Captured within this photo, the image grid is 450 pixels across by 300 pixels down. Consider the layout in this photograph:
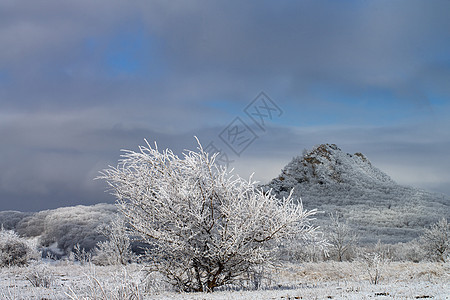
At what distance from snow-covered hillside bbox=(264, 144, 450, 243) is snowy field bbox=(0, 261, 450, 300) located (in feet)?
83.5

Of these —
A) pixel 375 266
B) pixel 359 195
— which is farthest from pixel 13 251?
pixel 359 195

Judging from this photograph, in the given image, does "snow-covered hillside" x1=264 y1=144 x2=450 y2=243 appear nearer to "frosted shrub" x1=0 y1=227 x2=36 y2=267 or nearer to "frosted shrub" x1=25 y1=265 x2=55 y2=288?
"frosted shrub" x1=0 y1=227 x2=36 y2=267

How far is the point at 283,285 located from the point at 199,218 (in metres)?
5.46

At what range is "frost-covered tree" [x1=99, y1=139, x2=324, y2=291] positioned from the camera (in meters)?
10.6

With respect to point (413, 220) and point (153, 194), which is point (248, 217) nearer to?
point (153, 194)

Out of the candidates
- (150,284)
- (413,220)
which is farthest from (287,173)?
(150,284)

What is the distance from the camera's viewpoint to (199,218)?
33.9 ft

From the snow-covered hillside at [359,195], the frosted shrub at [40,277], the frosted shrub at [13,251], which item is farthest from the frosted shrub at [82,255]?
the snow-covered hillside at [359,195]

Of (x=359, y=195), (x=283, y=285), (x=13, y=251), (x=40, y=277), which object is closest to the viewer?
(x=283, y=285)

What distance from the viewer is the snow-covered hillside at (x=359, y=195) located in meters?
48.5

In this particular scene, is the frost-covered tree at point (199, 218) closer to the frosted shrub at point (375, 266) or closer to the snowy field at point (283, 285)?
the snowy field at point (283, 285)

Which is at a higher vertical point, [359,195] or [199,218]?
[359,195]

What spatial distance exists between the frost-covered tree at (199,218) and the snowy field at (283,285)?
93cm

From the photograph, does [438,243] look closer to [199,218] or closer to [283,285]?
[283,285]
